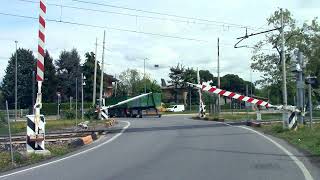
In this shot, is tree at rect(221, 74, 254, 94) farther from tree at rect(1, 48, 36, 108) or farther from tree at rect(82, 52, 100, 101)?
tree at rect(1, 48, 36, 108)

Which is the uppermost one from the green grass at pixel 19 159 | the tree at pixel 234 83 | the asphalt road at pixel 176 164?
the tree at pixel 234 83

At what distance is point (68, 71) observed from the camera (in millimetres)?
117000

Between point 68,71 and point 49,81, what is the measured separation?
44.6 feet

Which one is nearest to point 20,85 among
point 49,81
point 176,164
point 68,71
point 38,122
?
point 49,81

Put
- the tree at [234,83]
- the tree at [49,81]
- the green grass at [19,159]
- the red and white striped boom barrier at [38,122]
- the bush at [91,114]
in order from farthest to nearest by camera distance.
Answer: the tree at [234,83], the tree at [49,81], the bush at [91,114], the red and white striped boom barrier at [38,122], the green grass at [19,159]

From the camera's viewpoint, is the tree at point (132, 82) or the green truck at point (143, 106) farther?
the tree at point (132, 82)

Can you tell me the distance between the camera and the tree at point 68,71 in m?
112

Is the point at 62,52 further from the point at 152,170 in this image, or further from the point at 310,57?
the point at 152,170

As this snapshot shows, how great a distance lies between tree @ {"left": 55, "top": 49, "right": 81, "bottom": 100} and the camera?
112 metres

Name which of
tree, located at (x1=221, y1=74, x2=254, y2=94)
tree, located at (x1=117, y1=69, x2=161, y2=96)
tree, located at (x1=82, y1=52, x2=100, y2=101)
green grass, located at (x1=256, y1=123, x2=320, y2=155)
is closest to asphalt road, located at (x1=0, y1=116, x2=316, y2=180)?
green grass, located at (x1=256, y1=123, x2=320, y2=155)

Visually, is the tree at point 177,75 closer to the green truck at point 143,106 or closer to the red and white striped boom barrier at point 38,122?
the green truck at point 143,106

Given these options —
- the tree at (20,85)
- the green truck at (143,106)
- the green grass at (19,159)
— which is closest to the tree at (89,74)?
the tree at (20,85)

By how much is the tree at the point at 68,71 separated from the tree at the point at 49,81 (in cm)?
456

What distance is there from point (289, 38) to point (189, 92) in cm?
6797
